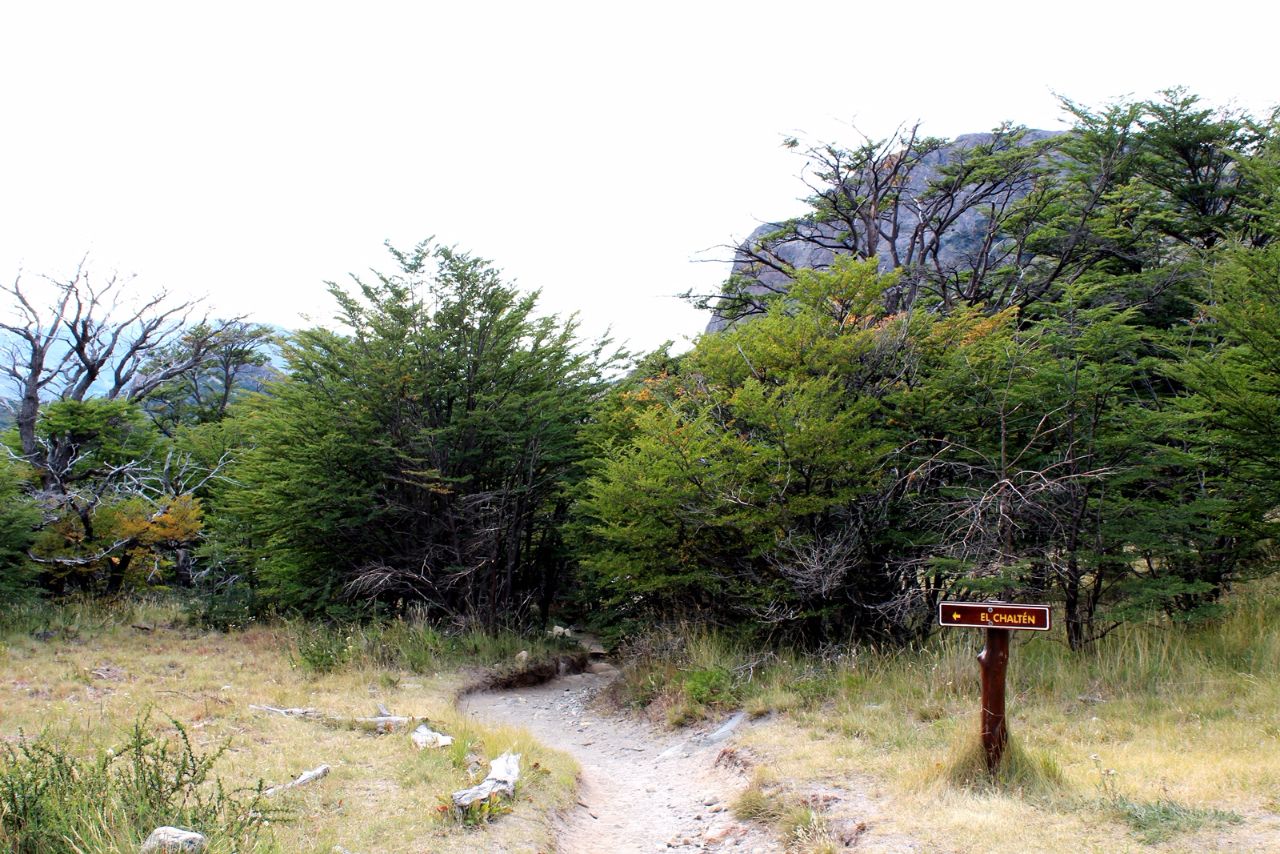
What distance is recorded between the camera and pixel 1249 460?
8.61 meters

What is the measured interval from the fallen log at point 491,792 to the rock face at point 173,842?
5.91 feet

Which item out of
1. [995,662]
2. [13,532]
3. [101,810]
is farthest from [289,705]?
[13,532]

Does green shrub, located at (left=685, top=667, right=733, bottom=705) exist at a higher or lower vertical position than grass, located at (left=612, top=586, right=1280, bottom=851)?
lower

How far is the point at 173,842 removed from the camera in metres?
3.90

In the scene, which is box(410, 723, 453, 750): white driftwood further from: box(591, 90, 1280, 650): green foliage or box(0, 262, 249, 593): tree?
box(0, 262, 249, 593): tree

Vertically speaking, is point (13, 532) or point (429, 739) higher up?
point (13, 532)

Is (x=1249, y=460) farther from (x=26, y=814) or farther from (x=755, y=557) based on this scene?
(x=26, y=814)

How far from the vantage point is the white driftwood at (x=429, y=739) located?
7168 mm

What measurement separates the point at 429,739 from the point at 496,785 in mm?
1730

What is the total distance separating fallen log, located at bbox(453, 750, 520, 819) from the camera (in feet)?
17.9

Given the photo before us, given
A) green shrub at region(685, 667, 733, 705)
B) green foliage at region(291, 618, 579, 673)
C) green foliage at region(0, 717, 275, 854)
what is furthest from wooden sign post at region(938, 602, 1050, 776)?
green foliage at region(291, 618, 579, 673)

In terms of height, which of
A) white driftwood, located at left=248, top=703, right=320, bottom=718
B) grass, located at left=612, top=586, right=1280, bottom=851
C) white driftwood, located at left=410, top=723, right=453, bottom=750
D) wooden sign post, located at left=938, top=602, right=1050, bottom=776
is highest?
wooden sign post, located at left=938, top=602, right=1050, bottom=776

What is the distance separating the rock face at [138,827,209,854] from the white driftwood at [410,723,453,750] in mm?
3195

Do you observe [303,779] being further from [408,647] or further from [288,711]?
[408,647]
